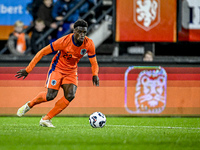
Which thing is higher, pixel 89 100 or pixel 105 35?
pixel 105 35

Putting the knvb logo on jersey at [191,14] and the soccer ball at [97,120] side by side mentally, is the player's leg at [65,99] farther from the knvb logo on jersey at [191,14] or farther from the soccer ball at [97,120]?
the knvb logo on jersey at [191,14]

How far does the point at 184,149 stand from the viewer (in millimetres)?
5020

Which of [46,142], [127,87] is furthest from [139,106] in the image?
[46,142]

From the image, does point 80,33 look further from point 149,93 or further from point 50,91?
point 149,93

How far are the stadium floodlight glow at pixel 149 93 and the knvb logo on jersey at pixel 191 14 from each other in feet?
5.59

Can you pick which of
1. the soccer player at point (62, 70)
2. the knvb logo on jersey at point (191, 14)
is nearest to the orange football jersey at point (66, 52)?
the soccer player at point (62, 70)

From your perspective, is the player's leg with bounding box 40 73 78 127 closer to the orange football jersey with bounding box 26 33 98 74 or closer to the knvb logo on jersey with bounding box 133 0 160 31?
the orange football jersey with bounding box 26 33 98 74

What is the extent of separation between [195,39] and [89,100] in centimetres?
341

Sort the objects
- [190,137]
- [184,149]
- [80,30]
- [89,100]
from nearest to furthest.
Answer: [184,149], [190,137], [80,30], [89,100]

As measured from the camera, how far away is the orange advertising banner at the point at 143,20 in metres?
11.4

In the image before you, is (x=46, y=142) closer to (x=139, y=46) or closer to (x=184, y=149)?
(x=184, y=149)

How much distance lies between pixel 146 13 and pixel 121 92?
2.25 m

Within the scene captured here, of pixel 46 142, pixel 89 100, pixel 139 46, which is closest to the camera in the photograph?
pixel 46 142

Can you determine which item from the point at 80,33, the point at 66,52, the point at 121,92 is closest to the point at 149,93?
the point at 121,92
